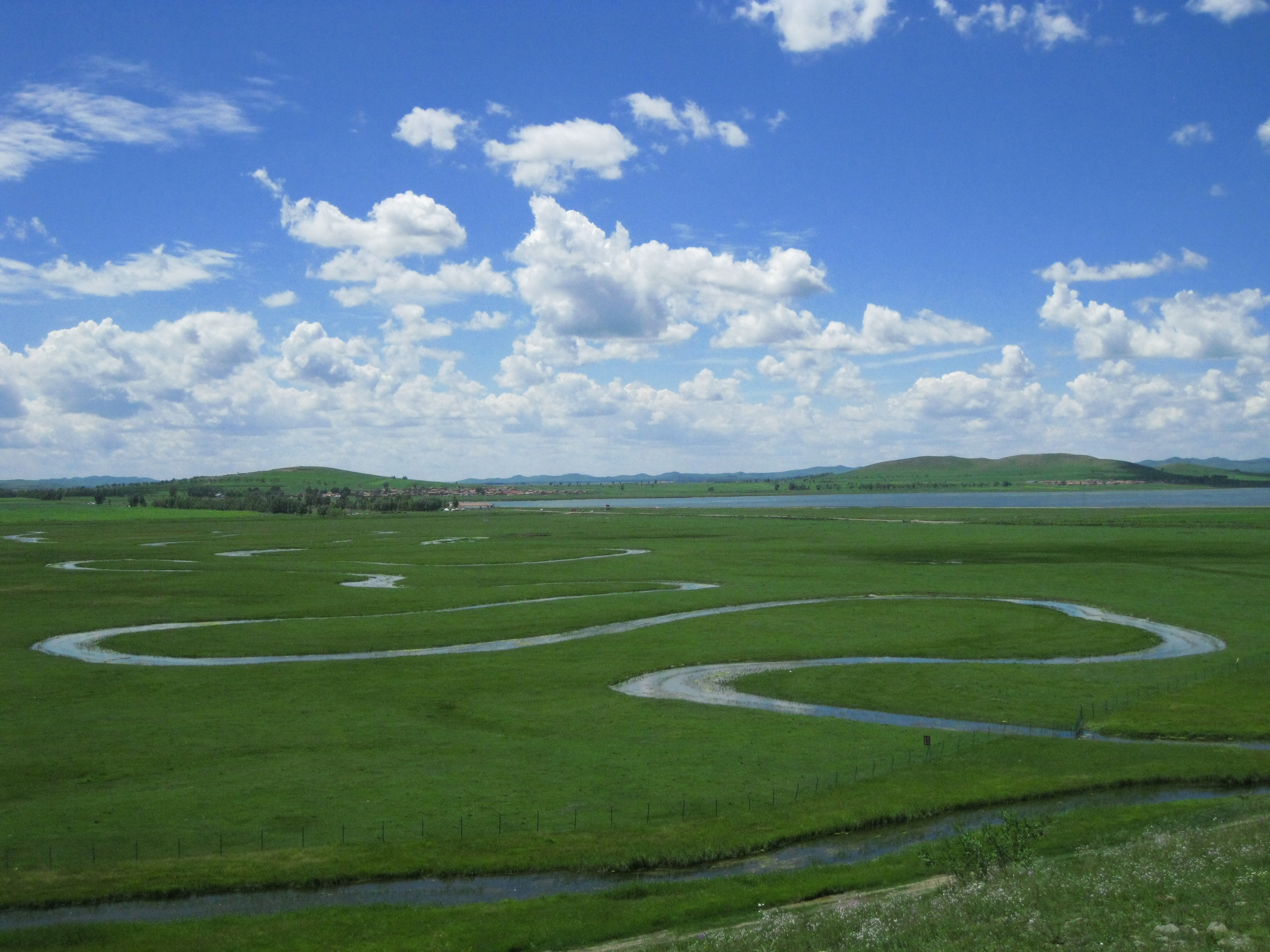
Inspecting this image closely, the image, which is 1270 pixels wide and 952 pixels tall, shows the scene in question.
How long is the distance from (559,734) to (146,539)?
164 m

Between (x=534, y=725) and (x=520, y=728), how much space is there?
862 millimetres

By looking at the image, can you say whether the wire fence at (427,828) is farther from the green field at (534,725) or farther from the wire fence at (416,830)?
the green field at (534,725)

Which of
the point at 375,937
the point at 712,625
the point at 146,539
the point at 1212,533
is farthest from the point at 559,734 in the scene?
the point at 146,539

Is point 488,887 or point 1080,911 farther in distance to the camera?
point 488,887

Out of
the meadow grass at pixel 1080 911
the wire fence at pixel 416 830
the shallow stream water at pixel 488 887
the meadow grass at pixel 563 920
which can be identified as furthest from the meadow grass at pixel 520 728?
the meadow grass at pixel 1080 911

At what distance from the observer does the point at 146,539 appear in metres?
184

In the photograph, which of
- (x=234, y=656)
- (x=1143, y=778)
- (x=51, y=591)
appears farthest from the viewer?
(x=51, y=591)

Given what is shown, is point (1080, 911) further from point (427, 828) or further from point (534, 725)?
point (534, 725)

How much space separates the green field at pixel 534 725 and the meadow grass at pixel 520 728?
193mm

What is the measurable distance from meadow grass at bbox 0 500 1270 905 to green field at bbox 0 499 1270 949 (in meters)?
0.19

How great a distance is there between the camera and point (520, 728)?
166 feet

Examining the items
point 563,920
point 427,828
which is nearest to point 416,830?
point 427,828

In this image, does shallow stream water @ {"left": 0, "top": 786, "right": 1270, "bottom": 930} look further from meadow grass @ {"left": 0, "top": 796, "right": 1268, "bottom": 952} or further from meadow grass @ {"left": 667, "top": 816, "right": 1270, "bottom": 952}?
meadow grass @ {"left": 667, "top": 816, "right": 1270, "bottom": 952}

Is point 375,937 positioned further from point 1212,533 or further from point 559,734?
point 1212,533
